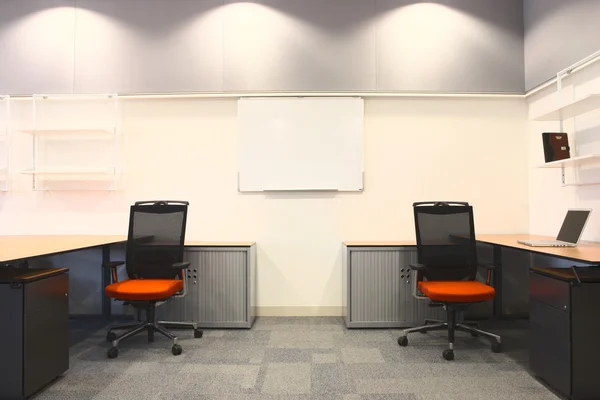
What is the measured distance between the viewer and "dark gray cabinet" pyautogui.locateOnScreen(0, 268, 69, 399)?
6.28ft

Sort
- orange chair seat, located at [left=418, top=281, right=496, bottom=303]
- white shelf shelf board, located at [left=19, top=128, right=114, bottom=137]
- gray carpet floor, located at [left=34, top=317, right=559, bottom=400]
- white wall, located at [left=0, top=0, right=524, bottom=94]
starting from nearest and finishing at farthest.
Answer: gray carpet floor, located at [left=34, top=317, right=559, bottom=400]
orange chair seat, located at [left=418, top=281, right=496, bottom=303]
white shelf shelf board, located at [left=19, top=128, right=114, bottom=137]
white wall, located at [left=0, top=0, right=524, bottom=94]

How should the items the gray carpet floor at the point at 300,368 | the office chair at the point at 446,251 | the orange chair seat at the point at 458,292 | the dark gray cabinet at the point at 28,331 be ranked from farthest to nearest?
the office chair at the point at 446,251 → the orange chair seat at the point at 458,292 → the gray carpet floor at the point at 300,368 → the dark gray cabinet at the point at 28,331

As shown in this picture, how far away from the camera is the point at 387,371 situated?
93.5 inches

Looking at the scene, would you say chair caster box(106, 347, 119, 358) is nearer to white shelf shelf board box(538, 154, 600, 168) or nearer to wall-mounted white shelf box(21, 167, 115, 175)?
wall-mounted white shelf box(21, 167, 115, 175)

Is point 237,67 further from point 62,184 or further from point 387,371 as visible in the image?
point 387,371

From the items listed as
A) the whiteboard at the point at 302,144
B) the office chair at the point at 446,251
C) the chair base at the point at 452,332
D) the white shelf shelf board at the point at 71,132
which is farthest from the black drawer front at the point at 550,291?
the white shelf shelf board at the point at 71,132

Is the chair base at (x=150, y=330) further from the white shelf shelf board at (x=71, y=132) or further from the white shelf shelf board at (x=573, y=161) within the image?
the white shelf shelf board at (x=573, y=161)

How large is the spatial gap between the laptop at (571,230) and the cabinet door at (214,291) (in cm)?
238

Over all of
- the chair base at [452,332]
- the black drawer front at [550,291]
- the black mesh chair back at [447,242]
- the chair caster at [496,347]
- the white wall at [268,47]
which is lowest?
the chair caster at [496,347]

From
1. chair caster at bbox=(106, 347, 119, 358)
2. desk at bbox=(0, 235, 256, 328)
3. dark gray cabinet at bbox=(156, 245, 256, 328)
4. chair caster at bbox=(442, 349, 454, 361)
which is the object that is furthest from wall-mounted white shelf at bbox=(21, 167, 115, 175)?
chair caster at bbox=(442, 349, 454, 361)

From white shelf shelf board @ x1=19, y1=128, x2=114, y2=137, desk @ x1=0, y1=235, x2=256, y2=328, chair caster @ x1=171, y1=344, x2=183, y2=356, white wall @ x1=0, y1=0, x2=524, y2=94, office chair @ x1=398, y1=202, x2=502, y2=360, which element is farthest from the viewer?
white wall @ x1=0, y1=0, x2=524, y2=94

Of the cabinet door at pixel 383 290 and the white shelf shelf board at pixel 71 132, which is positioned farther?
the white shelf shelf board at pixel 71 132

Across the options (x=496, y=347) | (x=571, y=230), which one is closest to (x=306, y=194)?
(x=496, y=347)

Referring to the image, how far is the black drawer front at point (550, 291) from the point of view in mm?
1981
